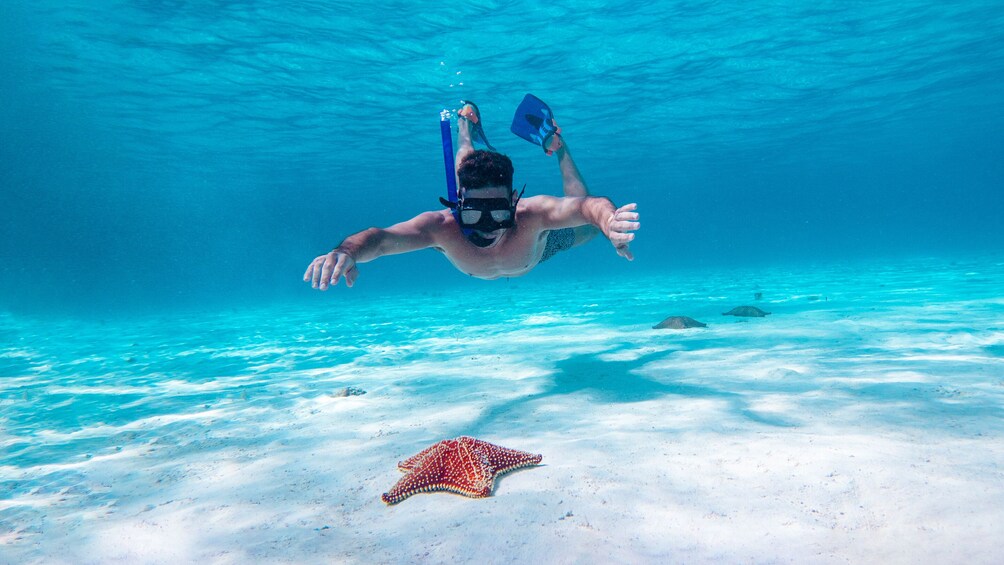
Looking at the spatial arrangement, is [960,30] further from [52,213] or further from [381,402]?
[52,213]

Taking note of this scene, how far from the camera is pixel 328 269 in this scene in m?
3.71

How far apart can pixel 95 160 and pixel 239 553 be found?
44632mm

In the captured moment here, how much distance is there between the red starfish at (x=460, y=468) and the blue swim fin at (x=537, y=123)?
476cm

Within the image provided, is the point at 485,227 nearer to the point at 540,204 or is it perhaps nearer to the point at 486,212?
the point at 486,212

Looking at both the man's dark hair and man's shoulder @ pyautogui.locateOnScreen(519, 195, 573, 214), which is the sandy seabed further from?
the man's dark hair

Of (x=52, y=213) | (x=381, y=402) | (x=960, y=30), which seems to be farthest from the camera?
(x=52, y=213)

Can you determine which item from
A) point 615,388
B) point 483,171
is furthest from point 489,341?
point 483,171

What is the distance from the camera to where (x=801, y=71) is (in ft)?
75.8

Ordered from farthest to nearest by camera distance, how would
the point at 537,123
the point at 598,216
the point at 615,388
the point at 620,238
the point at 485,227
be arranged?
1. the point at 537,123
2. the point at 615,388
3. the point at 485,227
4. the point at 598,216
5. the point at 620,238

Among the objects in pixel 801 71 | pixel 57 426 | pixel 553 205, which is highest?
pixel 801 71

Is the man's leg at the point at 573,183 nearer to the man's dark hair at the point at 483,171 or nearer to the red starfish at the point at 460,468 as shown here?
the man's dark hair at the point at 483,171

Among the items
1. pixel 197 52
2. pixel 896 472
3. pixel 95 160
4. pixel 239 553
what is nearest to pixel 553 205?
pixel 896 472

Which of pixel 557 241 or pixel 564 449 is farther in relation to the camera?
pixel 557 241

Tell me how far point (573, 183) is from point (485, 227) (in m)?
2.61
